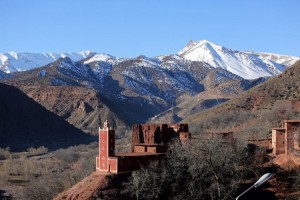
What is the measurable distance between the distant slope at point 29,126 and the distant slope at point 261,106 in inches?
2392

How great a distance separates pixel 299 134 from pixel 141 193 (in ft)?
59.3

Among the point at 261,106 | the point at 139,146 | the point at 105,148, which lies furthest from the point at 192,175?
the point at 261,106

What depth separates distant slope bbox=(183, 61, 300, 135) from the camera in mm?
97000

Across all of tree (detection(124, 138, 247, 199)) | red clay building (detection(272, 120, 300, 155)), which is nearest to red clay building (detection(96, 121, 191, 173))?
tree (detection(124, 138, 247, 199))

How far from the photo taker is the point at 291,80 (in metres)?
116

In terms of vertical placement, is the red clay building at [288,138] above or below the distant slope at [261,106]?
below

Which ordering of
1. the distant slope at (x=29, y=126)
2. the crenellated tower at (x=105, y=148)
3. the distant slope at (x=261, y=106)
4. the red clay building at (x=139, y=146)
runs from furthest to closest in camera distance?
the distant slope at (x=29, y=126), the distant slope at (x=261, y=106), the crenellated tower at (x=105, y=148), the red clay building at (x=139, y=146)

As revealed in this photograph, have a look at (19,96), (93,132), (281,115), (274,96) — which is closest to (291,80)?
(274,96)

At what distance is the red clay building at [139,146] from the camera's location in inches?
1940

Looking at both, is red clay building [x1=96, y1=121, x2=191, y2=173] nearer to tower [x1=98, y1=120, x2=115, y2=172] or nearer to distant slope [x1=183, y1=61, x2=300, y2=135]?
tower [x1=98, y1=120, x2=115, y2=172]

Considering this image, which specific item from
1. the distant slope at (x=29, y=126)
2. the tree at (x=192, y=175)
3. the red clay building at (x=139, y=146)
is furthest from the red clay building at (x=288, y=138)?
the distant slope at (x=29, y=126)

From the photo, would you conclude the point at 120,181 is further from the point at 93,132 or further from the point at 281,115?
the point at 93,132

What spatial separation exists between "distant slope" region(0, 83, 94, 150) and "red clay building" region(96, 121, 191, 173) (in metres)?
98.2

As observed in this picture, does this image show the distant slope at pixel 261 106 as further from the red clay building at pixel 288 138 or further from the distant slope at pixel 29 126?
the distant slope at pixel 29 126
